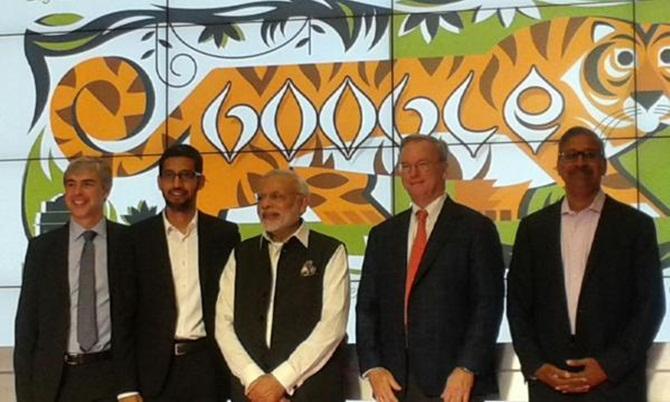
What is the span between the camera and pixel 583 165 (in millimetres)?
4117

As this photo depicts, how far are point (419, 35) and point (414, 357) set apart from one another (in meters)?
4.65

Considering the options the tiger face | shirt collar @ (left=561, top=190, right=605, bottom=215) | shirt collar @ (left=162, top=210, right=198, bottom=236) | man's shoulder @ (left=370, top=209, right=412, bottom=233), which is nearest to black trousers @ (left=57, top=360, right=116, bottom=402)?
shirt collar @ (left=162, top=210, right=198, bottom=236)

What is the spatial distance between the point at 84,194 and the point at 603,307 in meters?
1.88

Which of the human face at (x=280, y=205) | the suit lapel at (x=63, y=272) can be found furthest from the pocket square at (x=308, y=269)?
the suit lapel at (x=63, y=272)

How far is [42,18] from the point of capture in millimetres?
9047

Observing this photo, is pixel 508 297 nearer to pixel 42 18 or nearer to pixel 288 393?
pixel 288 393

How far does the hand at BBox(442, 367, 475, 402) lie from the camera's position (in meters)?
3.99

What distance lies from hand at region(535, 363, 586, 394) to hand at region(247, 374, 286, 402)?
866 millimetres

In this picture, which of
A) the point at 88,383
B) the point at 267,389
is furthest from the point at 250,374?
the point at 88,383

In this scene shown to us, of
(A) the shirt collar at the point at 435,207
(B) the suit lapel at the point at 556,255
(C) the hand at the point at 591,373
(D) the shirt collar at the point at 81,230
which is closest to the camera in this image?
(C) the hand at the point at 591,373

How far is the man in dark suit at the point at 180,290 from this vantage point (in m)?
4.32

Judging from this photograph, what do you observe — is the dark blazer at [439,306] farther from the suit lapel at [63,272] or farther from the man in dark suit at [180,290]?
the suit lapel at [63,272]

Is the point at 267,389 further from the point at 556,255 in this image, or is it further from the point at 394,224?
the point at 556,255

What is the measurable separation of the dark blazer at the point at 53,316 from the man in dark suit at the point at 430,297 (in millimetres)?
832
